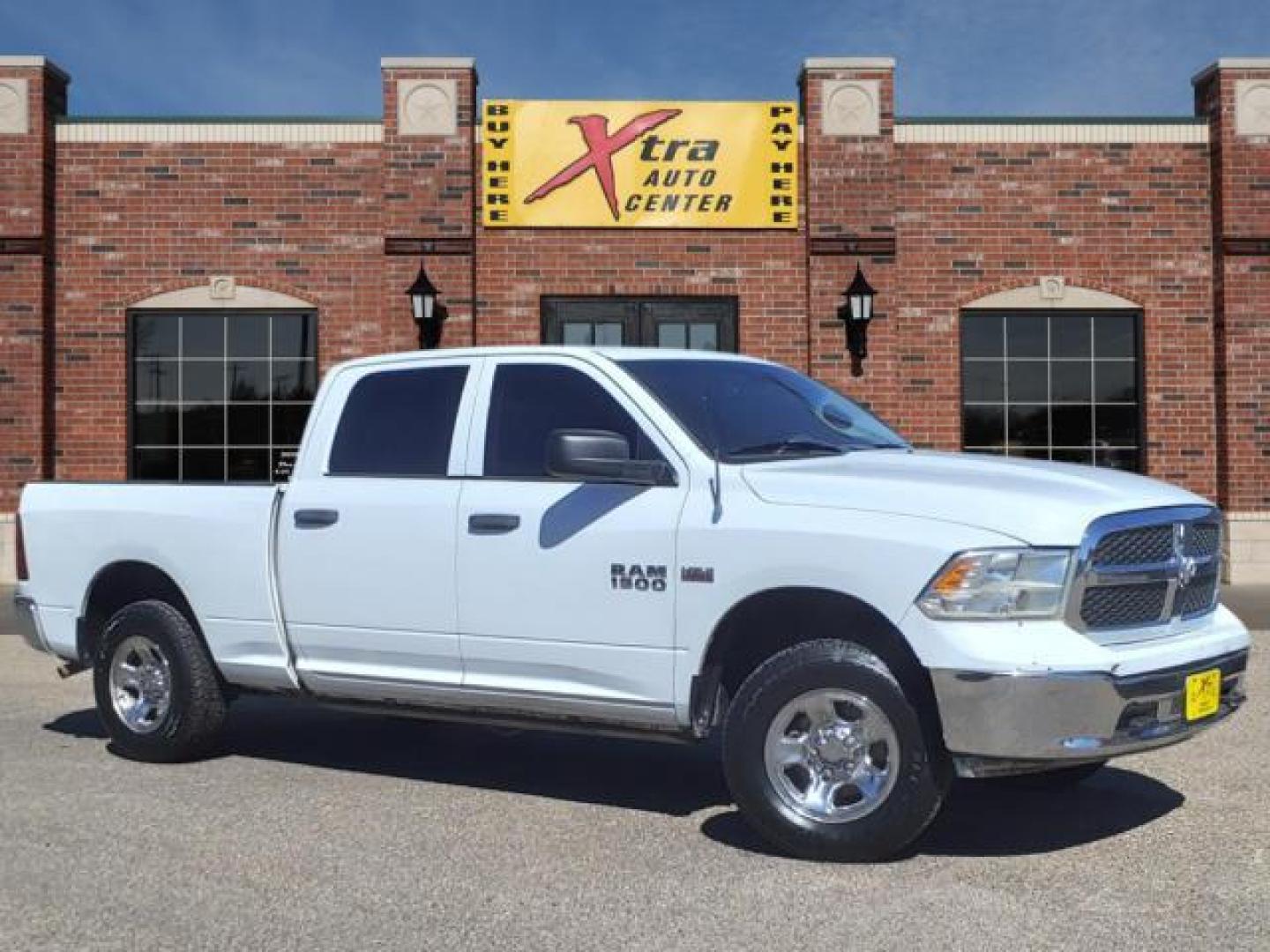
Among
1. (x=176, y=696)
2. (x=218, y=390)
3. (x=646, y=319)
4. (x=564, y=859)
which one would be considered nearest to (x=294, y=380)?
(x=218, y=390)

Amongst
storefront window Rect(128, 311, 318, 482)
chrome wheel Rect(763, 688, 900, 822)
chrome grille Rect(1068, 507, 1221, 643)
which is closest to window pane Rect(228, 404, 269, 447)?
storefront window Rect(128, 311, 318, 482)

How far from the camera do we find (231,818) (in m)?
5.77

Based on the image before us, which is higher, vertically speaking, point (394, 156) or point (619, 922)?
point (394, 156)

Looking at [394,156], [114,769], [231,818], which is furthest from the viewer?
[394,156]

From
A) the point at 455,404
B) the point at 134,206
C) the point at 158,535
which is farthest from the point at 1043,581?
the point at 134,206

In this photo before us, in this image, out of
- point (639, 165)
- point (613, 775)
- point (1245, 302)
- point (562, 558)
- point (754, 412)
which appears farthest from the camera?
point (1245, 302)

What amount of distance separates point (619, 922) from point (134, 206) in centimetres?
1391

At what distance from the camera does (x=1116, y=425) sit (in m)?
16.5

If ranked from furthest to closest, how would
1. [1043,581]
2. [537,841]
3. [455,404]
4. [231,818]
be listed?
[455,404], [231,818], [537,841], [1043,581]

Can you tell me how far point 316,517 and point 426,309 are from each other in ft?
30.8

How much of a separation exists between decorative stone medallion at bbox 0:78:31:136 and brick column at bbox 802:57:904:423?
344 inches

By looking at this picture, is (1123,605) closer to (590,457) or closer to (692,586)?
(692,586)

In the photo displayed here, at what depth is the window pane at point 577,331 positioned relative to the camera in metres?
16.3

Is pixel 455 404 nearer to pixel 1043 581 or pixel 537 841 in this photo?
pixel 537 841
